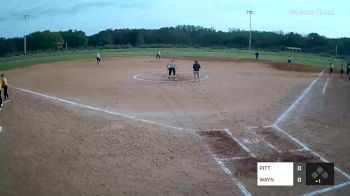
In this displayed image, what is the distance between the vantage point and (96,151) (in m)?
12.5

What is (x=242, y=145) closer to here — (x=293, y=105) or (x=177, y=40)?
(x=293, y=105)

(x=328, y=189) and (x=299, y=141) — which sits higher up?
(x=299, y=141)

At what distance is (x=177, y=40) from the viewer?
107 metres

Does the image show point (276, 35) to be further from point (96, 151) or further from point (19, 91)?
point (96, 151)

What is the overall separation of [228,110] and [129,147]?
23.4 feet

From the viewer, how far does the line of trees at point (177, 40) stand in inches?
3374

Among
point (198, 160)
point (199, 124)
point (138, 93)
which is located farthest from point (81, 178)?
point (138, 93)

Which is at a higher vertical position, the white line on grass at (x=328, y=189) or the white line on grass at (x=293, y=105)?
the white line on grass at (x=293, y=105)

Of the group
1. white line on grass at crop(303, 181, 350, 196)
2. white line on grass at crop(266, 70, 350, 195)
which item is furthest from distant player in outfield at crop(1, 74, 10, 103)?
white line on grass at crop(303, 181, 350, 196)
